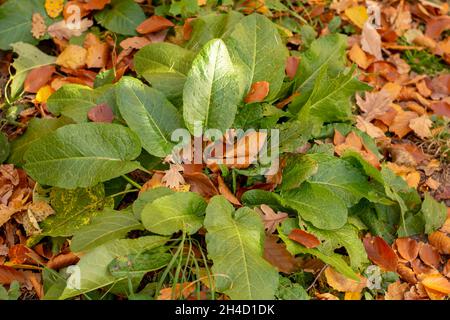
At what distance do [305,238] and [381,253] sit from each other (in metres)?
0.32

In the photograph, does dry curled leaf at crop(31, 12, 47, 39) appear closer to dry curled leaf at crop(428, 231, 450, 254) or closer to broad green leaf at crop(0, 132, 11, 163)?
broad green leaf at crop(0, 132, 11, 163)

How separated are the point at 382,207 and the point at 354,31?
1.04 m

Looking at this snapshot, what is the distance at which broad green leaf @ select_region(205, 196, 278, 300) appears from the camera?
5.38 ft

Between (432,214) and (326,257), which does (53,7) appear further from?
(432,214)

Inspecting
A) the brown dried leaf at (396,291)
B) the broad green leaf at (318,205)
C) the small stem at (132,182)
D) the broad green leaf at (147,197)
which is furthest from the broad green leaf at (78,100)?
the brown dried leaf at (396,291)

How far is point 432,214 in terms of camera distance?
2043 mm

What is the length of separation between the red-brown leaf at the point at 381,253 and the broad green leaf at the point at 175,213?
1.94 ft

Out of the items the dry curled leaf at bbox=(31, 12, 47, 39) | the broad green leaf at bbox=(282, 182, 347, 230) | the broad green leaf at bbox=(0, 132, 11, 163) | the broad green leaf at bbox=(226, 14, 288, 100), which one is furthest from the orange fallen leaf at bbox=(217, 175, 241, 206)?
the dry curled leaf at bbox=(31, 12, 47, 39)

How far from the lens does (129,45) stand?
242cm

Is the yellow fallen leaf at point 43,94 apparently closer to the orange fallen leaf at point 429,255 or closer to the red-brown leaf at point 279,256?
the red-brown leaf at point 279,256

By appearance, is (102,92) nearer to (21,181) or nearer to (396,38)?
(21,181)

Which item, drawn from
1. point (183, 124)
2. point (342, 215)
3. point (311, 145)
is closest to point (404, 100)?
point (311, 145)

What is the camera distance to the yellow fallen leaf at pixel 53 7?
98.7 inches

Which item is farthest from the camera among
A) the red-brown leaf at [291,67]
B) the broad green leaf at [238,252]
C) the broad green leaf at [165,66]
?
the red-brown leaf at [291,67]
